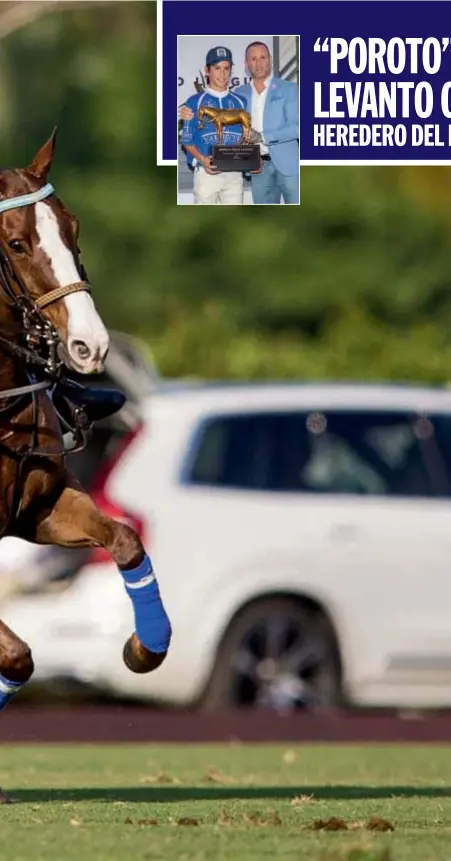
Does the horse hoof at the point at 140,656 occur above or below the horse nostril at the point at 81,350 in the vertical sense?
below

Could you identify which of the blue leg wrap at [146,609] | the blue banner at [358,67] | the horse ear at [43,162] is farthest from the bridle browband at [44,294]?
the blue banner at [358,67]

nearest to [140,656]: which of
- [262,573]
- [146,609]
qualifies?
[146,609]

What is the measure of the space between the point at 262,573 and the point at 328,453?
93cm

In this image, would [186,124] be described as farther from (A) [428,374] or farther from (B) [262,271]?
(B) [262,271]

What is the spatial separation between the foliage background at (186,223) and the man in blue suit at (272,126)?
15.2 meters

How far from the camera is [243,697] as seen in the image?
43.9ft

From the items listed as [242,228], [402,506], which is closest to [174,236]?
[242,228]

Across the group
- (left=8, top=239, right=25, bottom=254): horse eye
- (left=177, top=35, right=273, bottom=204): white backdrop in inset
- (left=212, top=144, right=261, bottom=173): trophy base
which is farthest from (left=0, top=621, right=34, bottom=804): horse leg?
(left=212, top=144, right=261, bottom=173): trophy base

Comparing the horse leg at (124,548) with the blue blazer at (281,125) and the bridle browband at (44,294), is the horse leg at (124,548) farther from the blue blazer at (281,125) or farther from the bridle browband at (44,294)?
the blue blazer at (281,125)

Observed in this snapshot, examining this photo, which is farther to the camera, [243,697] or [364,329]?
[364,329]

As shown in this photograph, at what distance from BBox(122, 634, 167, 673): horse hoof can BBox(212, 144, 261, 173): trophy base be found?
3276 millimetres

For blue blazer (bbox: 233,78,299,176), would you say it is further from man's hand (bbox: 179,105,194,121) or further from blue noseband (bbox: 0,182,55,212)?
blue noseband (bbox: 0,182,55,212)

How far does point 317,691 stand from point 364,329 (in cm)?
549

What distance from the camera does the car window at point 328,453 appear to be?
13719mm
